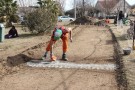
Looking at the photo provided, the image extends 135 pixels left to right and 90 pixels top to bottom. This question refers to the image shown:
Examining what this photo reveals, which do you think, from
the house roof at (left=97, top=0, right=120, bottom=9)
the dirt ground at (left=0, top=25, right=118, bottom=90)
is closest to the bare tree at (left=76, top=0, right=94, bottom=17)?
the house roof at (left=97, top=0, right=120, bottom=9)

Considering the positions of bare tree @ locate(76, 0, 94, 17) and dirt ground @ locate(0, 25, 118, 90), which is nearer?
dirt ground @ locate(0, 25, 118, 90)

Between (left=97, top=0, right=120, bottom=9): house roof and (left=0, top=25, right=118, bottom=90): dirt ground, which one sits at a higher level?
(left=97, top=0, right=120, bottom=9): house roof

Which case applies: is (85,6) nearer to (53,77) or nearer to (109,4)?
(109,4)

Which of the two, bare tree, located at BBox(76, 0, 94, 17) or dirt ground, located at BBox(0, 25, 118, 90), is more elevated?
bare tree, located at BBox(76, 0, 94, 17)

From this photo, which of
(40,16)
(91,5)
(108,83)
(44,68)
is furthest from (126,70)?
(91,5)

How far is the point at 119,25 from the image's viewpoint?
88.1ft

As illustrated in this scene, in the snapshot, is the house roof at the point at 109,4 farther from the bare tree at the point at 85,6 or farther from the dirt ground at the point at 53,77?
the dirt ground at the point at 53,77

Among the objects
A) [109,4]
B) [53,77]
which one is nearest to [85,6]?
[109,4]

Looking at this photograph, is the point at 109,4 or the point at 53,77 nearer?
the point at 53,77

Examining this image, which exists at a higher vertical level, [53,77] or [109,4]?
[109,4]

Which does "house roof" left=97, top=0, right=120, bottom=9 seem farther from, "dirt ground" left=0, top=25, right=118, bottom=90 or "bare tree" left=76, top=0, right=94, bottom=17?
"dirt ground" left=0, top=25, right=118, bottom=90

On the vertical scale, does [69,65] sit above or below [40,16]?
below

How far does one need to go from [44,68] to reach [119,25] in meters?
19.1

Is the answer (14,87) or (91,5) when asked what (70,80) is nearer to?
(14,87)
